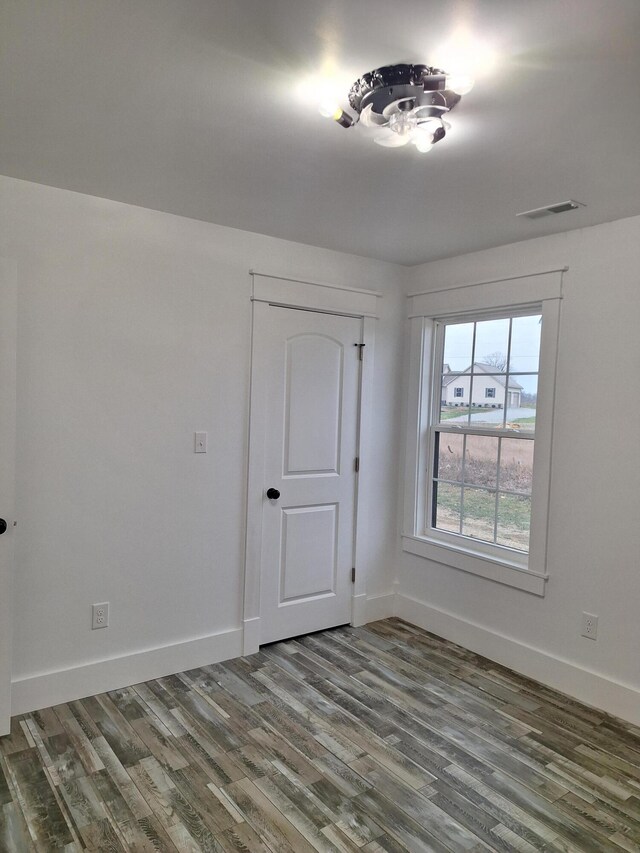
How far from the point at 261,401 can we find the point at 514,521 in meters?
1.64

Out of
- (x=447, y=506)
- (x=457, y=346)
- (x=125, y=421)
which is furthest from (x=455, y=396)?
(x=125, y=421)

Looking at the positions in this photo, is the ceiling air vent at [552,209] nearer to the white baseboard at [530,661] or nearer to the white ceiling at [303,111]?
the white ceiling at [303,111]

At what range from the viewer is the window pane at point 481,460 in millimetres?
3514

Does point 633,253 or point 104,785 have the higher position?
point 633,253

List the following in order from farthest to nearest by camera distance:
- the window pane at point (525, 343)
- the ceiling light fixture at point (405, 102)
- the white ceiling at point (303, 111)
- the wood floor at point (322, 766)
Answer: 1. the window pane at point (525, 343)
2. the wood floor at point (322, 766)
3. the ceiling light fixture at point (405, 102)
4. the white ceiling at point (303, 111)

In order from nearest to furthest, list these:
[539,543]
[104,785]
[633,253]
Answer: [104,785] → [633,253] → [539,543]

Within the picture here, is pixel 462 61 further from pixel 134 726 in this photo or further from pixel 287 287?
pixel 134 726

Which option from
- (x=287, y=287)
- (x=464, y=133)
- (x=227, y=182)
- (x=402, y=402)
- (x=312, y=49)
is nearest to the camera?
(x=312, y=49)

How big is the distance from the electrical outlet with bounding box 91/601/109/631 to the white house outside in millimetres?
2392

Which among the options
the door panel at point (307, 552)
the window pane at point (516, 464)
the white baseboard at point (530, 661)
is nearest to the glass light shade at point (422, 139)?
the window pane at point (516, 464)

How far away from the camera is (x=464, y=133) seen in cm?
196

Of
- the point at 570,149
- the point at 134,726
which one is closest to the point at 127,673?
the point at 134,726

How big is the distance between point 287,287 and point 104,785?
8.43ft

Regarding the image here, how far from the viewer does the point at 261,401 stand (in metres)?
3.36
